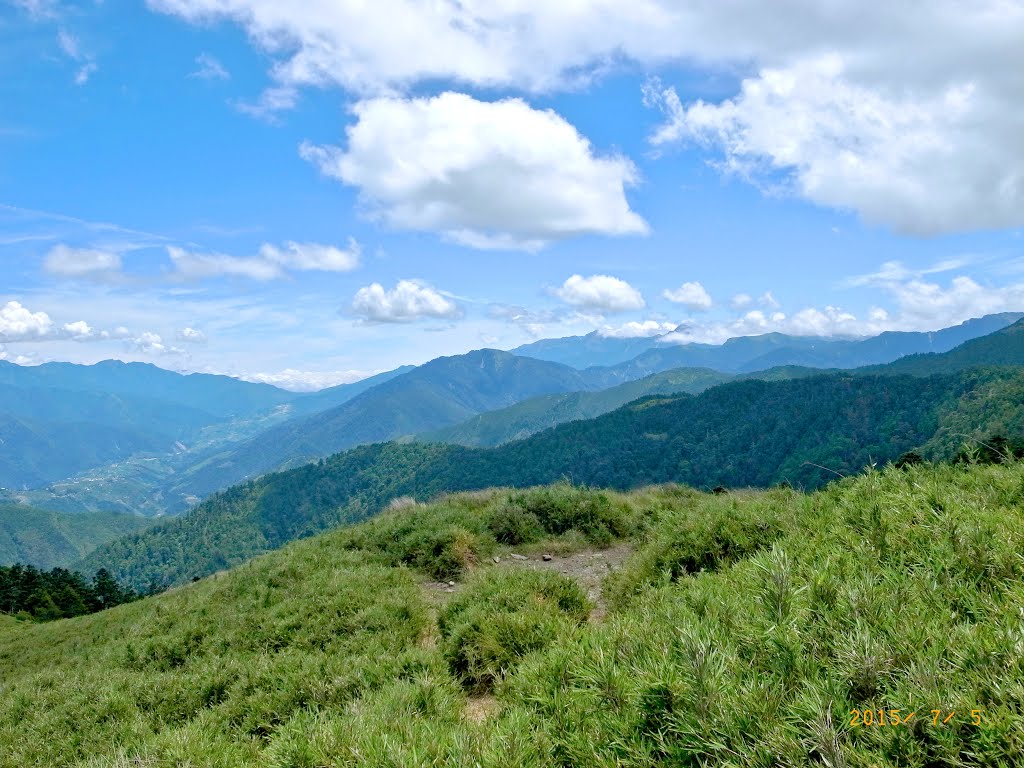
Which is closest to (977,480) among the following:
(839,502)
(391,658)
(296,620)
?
(839,502)

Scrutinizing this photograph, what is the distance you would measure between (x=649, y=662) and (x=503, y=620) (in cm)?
386

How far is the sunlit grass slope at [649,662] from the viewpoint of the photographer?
10.3 ft

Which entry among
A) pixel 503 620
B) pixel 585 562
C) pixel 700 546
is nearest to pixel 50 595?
pixel 585 562

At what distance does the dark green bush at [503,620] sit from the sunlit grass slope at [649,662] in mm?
39

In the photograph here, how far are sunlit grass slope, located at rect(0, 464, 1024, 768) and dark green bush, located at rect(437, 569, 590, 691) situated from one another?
0.13 feet

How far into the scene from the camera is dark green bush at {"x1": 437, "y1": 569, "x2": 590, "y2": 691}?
7152 millimetres

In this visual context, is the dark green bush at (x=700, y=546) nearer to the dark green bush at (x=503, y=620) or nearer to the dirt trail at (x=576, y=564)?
the dark green bush at (x=503, y=620)

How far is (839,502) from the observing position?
781 cm

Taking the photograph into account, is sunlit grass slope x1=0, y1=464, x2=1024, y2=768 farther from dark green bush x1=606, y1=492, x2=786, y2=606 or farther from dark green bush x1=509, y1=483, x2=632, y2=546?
dark green bush x1=509, y1=483, x2=632, y2=546

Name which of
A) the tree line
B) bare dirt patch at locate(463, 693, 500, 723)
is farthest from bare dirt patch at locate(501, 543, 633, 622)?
the tree line

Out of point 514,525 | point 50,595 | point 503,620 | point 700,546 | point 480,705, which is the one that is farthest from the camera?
point 50,595

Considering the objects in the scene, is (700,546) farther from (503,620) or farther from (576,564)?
(576,564)

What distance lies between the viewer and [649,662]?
13.5ft

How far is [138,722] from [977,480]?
482 inches
